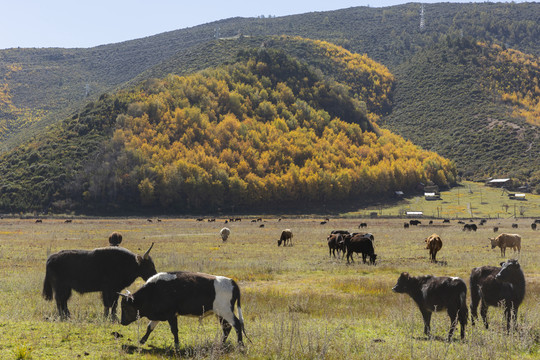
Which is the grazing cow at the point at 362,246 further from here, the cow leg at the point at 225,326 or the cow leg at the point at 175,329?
the cow leg at the point at 175,329

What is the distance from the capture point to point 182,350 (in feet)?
32.2

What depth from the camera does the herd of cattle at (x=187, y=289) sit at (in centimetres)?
998

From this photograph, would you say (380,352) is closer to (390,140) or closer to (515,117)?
(390,140)

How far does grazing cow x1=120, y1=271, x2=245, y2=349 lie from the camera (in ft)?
32.5

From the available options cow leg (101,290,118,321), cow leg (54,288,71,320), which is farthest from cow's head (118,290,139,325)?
cow leg (54,288,71,320)

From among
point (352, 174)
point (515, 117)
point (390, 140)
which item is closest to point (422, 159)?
point (390, 140)

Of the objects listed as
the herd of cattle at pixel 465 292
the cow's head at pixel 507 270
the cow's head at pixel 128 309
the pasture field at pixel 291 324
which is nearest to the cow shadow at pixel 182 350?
the pasture field at pixel 291 324

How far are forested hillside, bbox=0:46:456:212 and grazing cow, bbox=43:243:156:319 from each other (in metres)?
93.6

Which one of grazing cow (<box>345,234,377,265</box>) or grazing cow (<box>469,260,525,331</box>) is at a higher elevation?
grazing cow (<box>469,260,525,331</box>)

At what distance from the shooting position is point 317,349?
378 inches

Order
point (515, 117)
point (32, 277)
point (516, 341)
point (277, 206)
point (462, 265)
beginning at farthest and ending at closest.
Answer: point (515, 117) → point (277, 206) → point (462, 265) → point (32, 277) → point (516, 341)

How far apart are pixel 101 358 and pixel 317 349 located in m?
4.06

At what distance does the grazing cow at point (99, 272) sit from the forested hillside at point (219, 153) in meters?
93.6

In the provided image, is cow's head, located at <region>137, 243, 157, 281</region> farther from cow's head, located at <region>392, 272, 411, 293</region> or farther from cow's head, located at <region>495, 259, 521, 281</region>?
cow's head, located at <region>495, 259, 521, 281</region>
